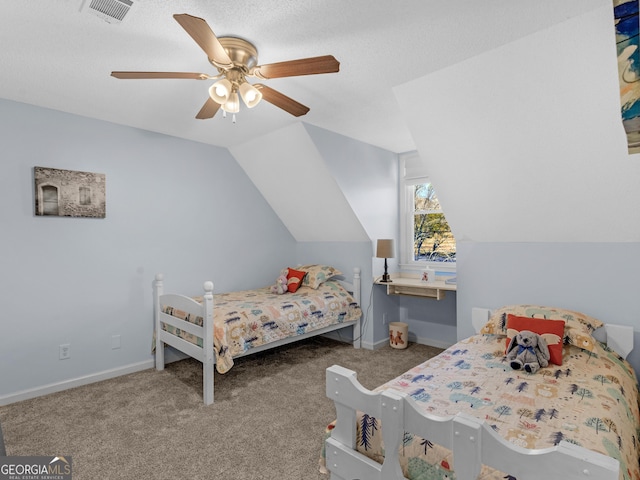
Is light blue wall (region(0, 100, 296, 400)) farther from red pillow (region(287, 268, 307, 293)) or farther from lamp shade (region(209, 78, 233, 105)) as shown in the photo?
lamp shade (region(209, 78, 233, 105))

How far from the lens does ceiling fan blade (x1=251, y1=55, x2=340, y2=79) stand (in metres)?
1.70

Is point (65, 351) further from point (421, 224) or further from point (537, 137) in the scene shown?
point (537, 137)

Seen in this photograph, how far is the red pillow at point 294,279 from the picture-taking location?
3986 mm

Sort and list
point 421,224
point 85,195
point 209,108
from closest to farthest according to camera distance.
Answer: point 209,108 → point 85,195 → point 421,224

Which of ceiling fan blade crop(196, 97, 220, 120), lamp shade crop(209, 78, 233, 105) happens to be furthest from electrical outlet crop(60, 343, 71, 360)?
lamp shade crop(209, 78, 233, 105)

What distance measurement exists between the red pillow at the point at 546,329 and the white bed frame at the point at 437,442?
126 centimetres

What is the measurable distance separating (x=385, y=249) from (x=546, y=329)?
71.8 inches

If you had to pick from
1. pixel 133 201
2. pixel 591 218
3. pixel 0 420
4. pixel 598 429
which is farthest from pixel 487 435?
pixel 133 201

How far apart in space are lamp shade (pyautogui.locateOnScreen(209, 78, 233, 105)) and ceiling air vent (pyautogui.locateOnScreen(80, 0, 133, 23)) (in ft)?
1.65

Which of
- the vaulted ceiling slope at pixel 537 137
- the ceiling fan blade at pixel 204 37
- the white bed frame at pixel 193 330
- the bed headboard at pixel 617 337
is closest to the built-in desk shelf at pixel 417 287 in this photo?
the white bed frame at pixel 193 330

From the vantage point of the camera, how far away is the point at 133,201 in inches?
131

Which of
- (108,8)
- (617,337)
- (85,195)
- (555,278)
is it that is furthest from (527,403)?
(85,195)

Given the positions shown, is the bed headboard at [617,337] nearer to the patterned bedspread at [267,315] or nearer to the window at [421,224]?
the window at [421,224]

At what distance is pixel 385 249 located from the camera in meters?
3.80
